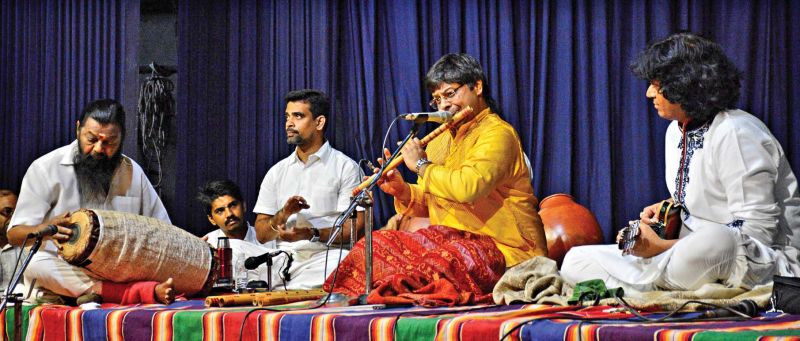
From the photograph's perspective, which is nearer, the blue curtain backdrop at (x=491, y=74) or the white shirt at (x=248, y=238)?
the blue curtain backdrop at (x=491, y=74)

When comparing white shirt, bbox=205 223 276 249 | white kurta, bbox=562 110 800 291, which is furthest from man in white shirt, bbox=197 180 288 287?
white kurta, bbox=562 110 800 291

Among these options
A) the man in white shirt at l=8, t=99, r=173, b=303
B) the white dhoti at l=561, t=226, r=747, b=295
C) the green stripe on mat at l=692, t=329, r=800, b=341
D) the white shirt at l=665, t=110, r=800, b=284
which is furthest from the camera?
the man in white shirt at l=8, t=99, r=173, b=303

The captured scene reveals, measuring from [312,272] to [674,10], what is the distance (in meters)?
2.51

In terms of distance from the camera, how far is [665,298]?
127 inches

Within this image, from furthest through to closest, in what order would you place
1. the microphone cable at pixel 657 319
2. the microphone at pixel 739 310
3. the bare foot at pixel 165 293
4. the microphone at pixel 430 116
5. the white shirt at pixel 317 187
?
the white shirt at pixel 317 187 → the bare foot at pixel 165 293 → the microphone at pixel 430 116 → the microphone at pixel 739 310 → the microphone cable at pixel 657 319

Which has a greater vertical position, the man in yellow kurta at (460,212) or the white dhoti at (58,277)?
the man in yellow kurta at (460,212)

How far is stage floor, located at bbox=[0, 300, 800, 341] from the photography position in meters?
2.59

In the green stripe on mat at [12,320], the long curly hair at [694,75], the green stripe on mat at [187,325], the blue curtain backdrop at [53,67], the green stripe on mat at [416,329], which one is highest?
the blue curtain backdrop at [53,67]

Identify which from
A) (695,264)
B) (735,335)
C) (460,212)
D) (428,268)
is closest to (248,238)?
(460,212)

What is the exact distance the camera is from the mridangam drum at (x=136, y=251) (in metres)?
4.37

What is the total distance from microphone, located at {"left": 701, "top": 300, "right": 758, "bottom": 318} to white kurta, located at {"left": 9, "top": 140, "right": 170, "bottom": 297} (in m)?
2.82

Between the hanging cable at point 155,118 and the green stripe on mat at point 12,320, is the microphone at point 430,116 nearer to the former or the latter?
the green stripe on mat at point 12,320

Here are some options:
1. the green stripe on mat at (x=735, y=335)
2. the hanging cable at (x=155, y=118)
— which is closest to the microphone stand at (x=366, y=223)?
the green stripe on mat at (x=735, y=335)

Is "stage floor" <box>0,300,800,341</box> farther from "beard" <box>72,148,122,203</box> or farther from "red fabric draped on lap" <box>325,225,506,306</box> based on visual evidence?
"beard" <box>72,148,122,203</box>
